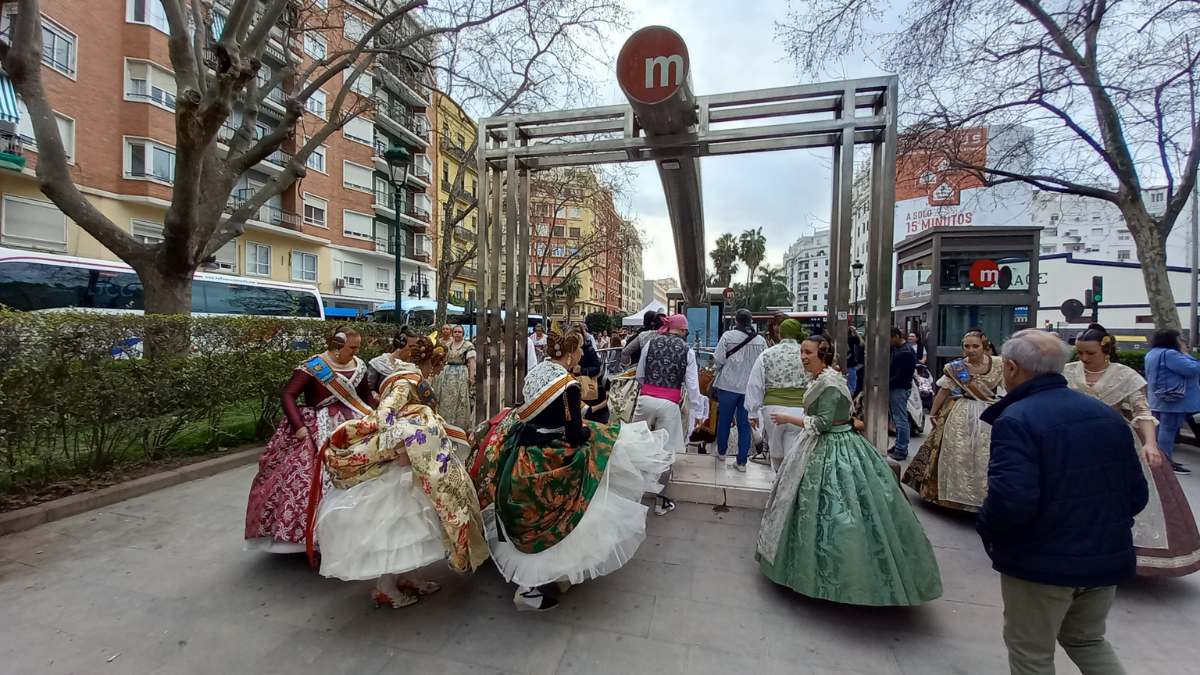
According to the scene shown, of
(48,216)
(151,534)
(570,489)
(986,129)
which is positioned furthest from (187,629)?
(48,216)

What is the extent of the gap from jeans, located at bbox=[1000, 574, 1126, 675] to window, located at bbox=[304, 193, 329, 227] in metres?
30.9

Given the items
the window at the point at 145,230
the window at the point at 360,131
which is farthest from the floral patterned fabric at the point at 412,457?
the window at the point at 360,131

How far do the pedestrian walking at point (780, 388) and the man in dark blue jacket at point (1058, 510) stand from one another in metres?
2.35

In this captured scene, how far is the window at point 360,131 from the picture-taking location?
28859 millimetres

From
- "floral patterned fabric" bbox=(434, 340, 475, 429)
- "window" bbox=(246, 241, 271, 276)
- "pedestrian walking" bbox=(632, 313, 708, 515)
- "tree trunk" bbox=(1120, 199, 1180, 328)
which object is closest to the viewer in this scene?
"pedestrian walking" bbox=(632, 313, 708, 515)

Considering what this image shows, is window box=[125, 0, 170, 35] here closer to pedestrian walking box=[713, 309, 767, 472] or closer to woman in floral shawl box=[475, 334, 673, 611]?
pedestrian walking box=[713, 309, 767, 472]

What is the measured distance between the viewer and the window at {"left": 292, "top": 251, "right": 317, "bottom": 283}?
26.5m

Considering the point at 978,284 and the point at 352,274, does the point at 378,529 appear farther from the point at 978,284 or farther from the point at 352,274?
the point at 352,274

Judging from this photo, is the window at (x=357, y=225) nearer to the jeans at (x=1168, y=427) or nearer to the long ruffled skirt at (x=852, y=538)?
the long ruffled skirt at (x=852, y=538)

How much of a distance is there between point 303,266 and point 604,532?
29.3 meters

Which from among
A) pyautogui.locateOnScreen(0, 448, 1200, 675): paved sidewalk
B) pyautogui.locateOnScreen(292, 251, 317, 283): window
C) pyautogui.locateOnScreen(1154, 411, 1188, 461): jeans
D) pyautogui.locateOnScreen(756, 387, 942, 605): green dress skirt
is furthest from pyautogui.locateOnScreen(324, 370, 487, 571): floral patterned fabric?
pyautogui.locateOnScreen(292, 251, 317, 283): window

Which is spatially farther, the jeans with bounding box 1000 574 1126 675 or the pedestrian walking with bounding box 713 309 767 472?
the pedestrian walking with bounding box 713 309 767 472

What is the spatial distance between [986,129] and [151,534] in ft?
52.0

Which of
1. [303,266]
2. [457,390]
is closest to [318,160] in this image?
[303,266]
